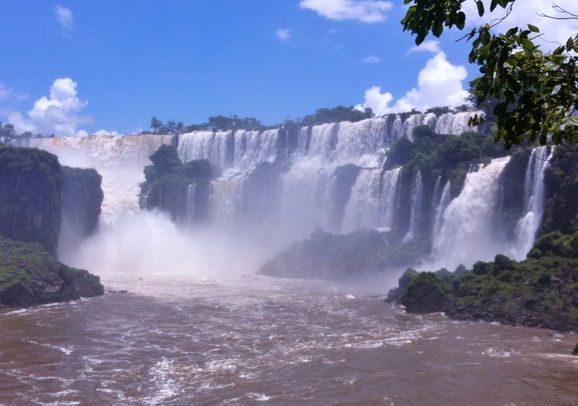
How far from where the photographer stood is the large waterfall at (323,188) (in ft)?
94.1

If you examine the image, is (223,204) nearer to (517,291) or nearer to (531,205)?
(531,205)

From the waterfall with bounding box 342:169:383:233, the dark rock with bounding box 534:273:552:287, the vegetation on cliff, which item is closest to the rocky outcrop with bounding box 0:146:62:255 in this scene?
the vegetation on cliff

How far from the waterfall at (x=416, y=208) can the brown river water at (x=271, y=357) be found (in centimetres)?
1121

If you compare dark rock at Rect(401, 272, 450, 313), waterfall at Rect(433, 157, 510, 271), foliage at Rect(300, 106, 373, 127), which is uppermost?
foliage at Rect(300, 106, 373, 127)

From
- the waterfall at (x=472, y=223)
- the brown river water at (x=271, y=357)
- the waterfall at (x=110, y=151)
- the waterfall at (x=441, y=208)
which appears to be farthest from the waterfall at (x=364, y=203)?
the waterfall at (x=110, y=151)

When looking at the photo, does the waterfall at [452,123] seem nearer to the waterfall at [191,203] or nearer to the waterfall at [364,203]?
the waterfall at [364,203]

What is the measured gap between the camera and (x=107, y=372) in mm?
13922

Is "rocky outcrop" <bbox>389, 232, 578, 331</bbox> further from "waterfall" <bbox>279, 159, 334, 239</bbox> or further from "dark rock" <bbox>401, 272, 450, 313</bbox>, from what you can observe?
"waterfall" <bbox>279, 159, 334, 239</bbox>

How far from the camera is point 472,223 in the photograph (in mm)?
28781

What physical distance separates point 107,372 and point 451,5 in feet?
40.2

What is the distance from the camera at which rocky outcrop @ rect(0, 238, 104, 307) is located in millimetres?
23203

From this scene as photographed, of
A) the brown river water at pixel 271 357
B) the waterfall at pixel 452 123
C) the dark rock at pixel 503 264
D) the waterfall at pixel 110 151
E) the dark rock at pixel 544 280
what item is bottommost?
the brown river water at pixel 271 357

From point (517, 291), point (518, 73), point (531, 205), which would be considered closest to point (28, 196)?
point (517, 291)

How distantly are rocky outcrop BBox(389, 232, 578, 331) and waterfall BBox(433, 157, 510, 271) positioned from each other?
595cm
